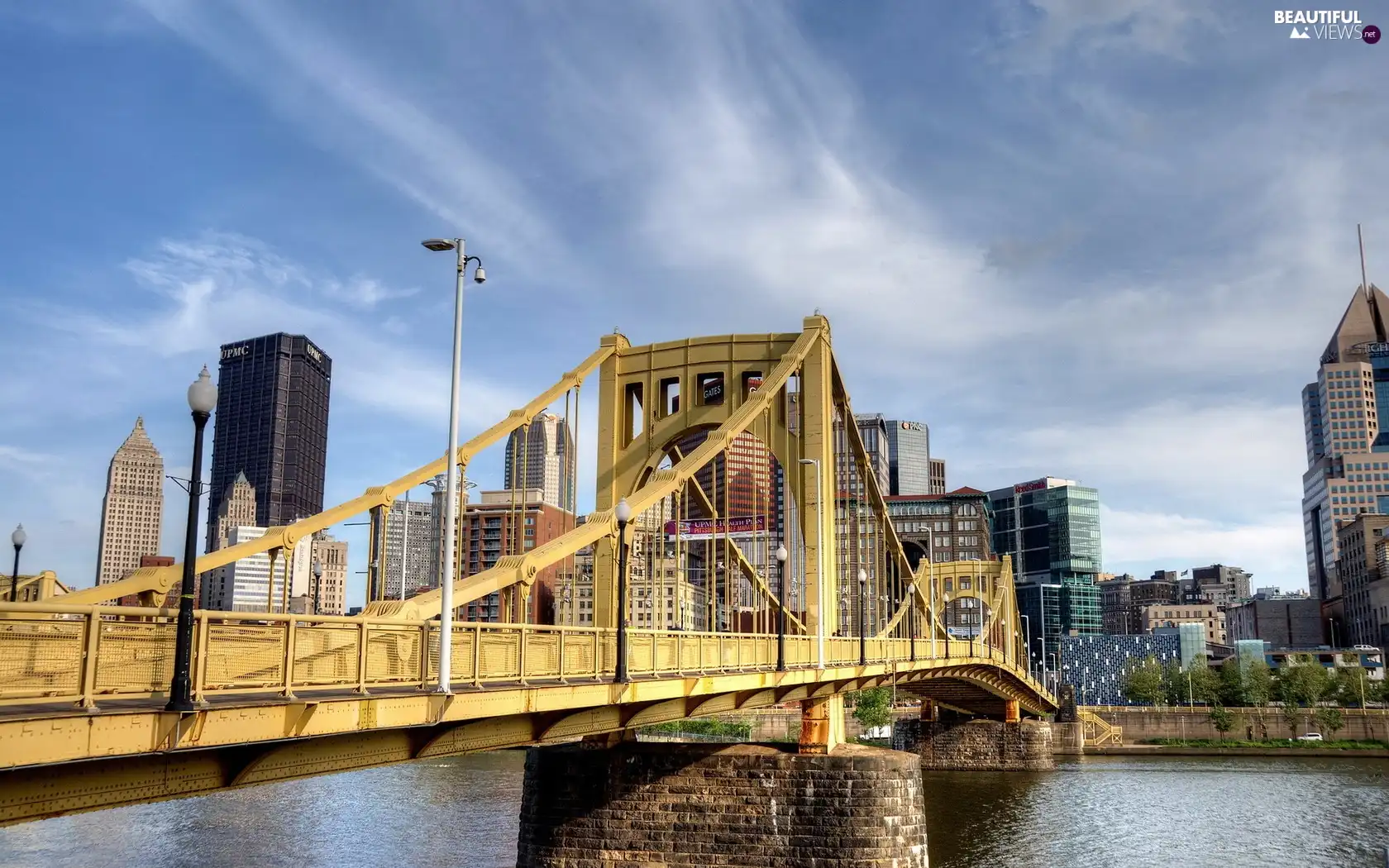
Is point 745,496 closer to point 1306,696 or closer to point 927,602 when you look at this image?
point 1306,696

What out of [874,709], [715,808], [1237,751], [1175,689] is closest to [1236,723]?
[1237,751]

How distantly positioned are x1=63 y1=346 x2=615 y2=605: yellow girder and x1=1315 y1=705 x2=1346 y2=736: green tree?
7896 centimetres

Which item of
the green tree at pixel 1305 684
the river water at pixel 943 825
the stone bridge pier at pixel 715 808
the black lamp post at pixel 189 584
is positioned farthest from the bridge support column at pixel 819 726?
the green tree at pixel 1305 684

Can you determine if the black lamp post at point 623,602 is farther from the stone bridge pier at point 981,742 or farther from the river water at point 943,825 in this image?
the stone bridge pier at point 981,742

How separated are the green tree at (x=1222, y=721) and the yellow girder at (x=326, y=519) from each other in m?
76.5

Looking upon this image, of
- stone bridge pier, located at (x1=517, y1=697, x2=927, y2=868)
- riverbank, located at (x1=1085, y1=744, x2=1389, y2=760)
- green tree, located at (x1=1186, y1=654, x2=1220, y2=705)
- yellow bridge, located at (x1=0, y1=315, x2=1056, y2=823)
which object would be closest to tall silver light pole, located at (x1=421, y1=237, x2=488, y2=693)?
yellow bridge, located at (x1=0, y1=315, x2=1056, y2=823)

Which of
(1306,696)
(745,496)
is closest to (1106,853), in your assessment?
(1306,696)

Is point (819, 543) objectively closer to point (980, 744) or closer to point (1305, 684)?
point (980, 744)

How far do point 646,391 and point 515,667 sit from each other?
17.8m

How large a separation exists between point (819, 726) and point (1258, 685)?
3426 inches

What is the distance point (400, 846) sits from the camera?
39094 mm

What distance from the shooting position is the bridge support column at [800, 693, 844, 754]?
31.6 meters

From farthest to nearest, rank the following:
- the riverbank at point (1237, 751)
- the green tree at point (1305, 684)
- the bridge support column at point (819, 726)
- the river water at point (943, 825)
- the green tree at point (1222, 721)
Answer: the green tree at point (1305, 684), the green tree at point (1222, 721), the riverbank at point (1237, 751), the river water at point (943, 825), the bridge support column at point (819, 726)

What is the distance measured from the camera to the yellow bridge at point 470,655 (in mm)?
10898
